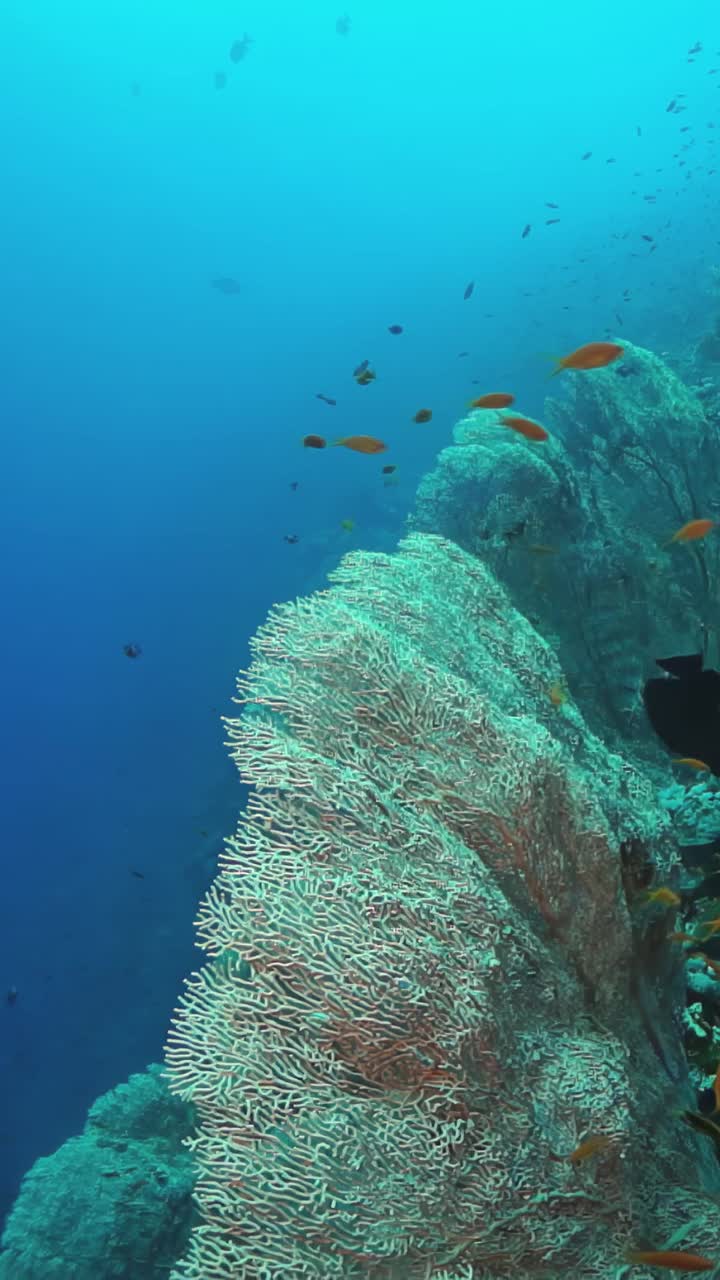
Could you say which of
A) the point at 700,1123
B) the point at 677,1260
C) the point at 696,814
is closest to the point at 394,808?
the point at 677,1260

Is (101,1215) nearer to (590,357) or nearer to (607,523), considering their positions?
(607,523)

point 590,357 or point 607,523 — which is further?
point 607,523

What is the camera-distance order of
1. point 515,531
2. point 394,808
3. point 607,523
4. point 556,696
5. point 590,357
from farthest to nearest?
point 607,523 → point 515,531 → point 590,357 → point 556,696 → point 394,808

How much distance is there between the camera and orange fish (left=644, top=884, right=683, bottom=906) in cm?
295

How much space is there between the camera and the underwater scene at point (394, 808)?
6.98ft

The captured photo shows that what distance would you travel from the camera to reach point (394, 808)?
102 inches

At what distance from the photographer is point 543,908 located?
107 inches

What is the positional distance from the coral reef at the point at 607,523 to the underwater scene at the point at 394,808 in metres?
0.04

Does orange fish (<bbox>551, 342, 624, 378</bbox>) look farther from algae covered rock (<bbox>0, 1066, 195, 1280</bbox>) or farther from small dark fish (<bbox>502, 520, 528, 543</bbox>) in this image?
algae covered rock (<bbox>0, 1066, 195, 1280</bbox>)

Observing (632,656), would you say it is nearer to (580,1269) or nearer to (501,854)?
(501,854)

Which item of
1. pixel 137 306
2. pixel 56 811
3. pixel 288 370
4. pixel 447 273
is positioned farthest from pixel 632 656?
pixel 137 306

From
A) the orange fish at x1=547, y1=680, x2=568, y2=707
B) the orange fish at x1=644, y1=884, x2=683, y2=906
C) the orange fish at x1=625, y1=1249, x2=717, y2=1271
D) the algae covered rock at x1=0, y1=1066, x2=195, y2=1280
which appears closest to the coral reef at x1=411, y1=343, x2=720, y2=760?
the orange fish at x1=547, y1=680, x2=568, y2=707

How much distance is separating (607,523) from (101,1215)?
27.1ft

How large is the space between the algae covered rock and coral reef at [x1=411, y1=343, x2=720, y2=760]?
6.14 metres
